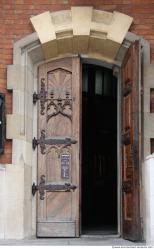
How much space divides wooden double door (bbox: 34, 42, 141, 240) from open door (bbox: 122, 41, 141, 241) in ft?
0.04

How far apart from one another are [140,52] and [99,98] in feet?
13.9

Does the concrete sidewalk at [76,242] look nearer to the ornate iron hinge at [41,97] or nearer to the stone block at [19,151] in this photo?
the stone block at [19,151]

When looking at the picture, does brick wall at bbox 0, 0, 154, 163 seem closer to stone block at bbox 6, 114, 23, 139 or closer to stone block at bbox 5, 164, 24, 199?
stone block at bbox 6, 114, 23, 139

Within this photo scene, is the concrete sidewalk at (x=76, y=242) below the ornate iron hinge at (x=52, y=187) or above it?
below

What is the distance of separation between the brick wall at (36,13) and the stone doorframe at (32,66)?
107mm

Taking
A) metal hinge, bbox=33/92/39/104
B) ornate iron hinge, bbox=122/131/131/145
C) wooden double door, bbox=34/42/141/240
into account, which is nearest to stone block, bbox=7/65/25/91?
metal hinge, bbox=33/92/39/104

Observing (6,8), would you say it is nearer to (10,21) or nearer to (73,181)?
(10,21)

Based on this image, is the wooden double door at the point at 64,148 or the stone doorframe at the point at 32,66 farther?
the wooden double door at the point at 64,148

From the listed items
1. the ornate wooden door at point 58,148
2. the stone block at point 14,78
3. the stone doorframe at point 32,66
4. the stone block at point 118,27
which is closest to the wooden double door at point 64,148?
the ornate wooden door at point 58,148

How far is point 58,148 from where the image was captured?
770 cm

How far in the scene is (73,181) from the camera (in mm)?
7652

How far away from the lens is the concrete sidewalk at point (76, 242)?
6656 millimetres

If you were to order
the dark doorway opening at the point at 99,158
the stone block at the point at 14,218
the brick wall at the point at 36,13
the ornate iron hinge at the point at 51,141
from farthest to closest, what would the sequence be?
1. the dark doorway opening at the point at 99,158
2. the ornate iron hinge at the point at 51,141
3. the brick wall at the point at 36,13
4. the stone block at the point at 14,218

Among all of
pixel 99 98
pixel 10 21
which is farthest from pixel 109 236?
pixel 99 98
